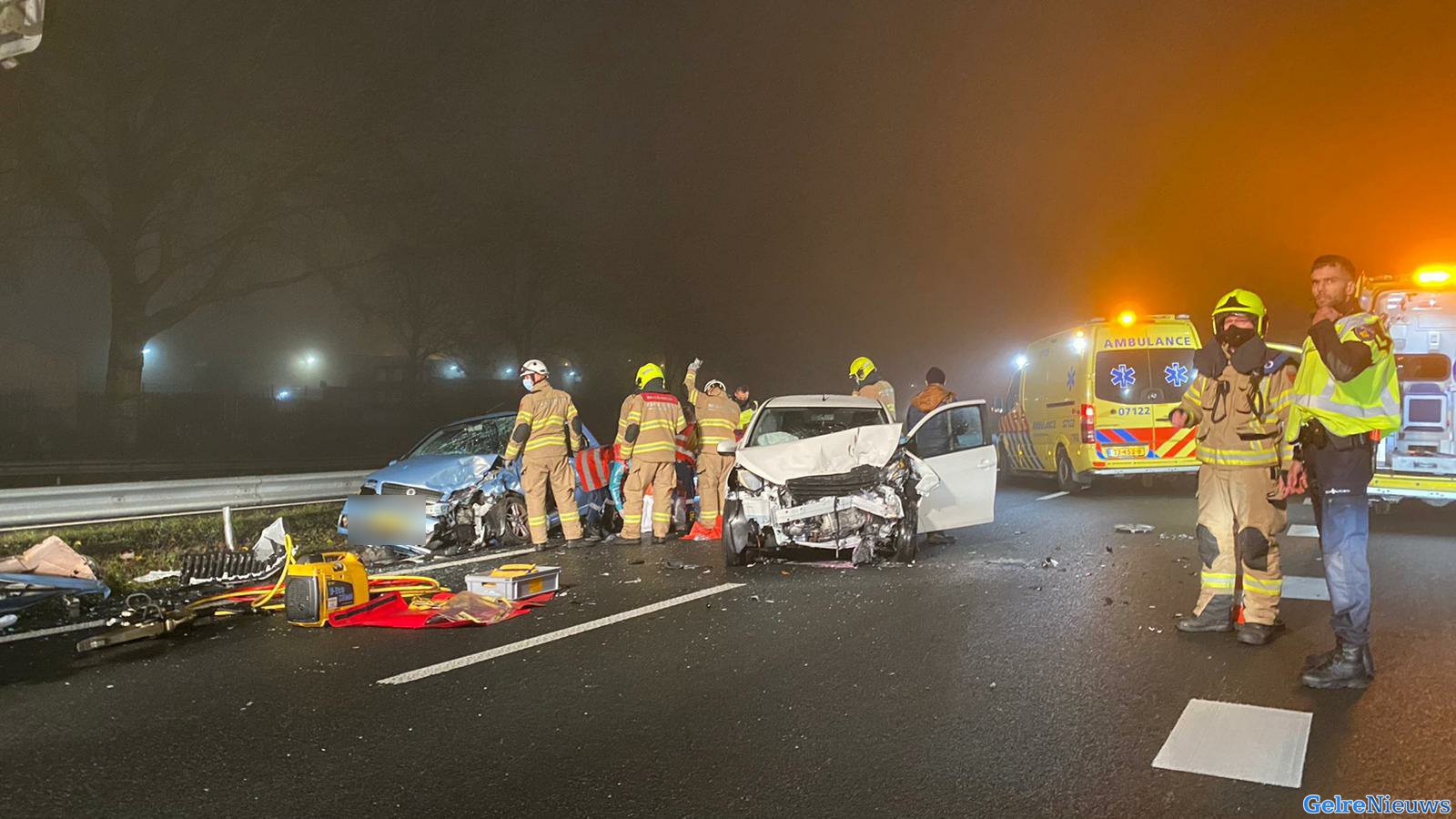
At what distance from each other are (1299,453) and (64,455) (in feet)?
96.5

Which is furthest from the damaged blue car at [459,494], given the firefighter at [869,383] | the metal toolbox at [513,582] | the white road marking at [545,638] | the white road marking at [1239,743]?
the white road marking at [1239,743]

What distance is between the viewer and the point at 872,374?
1302cm

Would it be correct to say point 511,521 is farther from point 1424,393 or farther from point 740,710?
point 1424,393

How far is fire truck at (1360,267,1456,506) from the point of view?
374 inches

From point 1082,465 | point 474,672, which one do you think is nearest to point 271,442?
point 1082,465

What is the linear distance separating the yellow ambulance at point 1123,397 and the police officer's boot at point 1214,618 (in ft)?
26.0

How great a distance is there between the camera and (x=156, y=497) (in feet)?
27.5

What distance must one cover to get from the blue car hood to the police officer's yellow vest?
24.9ft

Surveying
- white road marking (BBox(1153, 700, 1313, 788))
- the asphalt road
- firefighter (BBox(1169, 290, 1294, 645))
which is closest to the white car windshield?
the asphalt road

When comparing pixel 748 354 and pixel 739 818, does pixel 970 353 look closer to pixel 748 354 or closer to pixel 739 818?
pixel 748 354

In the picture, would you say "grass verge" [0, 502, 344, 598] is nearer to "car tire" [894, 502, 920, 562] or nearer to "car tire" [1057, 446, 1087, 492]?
"car tire" [894, 502, 920, 562]

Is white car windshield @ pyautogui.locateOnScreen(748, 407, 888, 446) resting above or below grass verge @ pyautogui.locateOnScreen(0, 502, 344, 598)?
above

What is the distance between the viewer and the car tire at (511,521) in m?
9.89

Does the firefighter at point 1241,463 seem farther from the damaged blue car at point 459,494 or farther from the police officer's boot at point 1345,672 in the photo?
the damaged blue car at point 459,494
